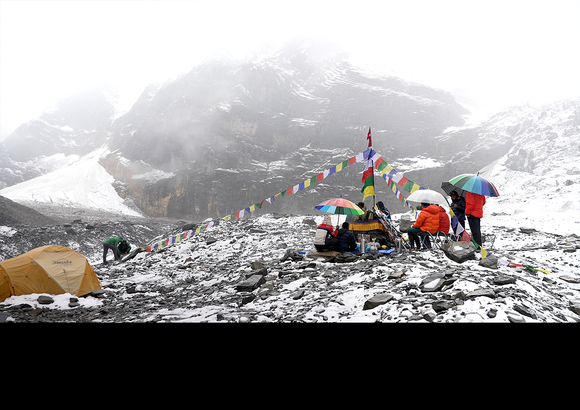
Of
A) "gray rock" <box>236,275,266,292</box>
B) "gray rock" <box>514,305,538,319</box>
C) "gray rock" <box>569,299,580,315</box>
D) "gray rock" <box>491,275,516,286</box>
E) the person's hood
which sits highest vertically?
the person's hood

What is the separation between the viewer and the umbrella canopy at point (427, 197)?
7.55m

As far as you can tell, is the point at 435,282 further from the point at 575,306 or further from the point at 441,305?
the point at 575,306

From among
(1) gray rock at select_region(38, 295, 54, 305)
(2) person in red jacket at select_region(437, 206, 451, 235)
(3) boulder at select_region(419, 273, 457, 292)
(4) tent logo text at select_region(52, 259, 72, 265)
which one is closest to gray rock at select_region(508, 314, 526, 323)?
A: (3) boulder at select_region(419, 273, 457, 292)

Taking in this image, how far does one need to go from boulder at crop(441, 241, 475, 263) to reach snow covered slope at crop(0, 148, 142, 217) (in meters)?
59.6

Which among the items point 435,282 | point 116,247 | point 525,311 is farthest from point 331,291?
point 116,247

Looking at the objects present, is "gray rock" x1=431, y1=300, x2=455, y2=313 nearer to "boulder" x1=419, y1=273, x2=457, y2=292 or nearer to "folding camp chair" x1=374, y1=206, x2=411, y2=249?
"boulder" x1=419, y1=273, x2=457, y2=292

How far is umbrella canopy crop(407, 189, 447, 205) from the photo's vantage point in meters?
7.55

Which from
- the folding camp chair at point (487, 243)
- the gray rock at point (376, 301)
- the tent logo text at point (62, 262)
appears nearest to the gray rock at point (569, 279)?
the folding camp chair at point (487, 243)

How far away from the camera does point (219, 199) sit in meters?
67.2

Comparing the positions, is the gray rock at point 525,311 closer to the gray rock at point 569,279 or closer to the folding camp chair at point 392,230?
the gray rock at point 569,279

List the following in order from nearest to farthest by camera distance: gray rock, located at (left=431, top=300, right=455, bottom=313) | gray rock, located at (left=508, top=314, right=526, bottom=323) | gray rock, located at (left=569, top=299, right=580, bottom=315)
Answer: gray rock, located at (left=508, top=314, right=526, bottom=323)
gray rock, located at (left=431, top=300, right=455, bottom=313)
gray rock, located at (left=569, top=299, right=580, bottom=315)

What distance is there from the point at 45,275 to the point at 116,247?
5.89 metres

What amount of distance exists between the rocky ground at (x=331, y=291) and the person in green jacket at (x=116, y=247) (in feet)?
8.17
